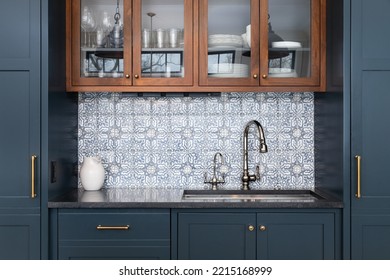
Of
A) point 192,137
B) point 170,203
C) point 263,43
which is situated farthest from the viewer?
point 192,137

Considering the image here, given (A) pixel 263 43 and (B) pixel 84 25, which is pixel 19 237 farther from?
(A) pixel 263 43

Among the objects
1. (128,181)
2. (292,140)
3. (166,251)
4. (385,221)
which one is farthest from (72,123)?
(385,221)

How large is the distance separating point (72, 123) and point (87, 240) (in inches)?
31.8

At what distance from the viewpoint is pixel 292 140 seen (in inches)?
105

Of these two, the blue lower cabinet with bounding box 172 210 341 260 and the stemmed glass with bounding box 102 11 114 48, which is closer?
the blue lower cabinet with bounding box 172 210 341 260

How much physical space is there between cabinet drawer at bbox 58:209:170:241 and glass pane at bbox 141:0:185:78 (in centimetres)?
83

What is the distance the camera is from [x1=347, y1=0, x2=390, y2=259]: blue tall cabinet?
2.10m

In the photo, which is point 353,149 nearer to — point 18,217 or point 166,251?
point 166,251

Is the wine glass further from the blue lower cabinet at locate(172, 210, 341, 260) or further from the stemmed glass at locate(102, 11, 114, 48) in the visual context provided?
the blue lower cabinet at locate(172, 210, 341, 260)

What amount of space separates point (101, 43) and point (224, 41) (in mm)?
734

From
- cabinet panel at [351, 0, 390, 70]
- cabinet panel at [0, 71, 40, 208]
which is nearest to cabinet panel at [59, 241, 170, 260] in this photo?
cabinet panel at [0, 71, 40, 208]

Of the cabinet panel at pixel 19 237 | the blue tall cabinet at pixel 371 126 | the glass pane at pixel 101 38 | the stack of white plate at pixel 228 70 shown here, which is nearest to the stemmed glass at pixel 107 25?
the glass pane at pixel 101 38

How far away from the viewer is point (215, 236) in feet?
6.88

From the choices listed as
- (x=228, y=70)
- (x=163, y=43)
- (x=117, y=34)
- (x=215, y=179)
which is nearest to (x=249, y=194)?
(x=215, y=179)
